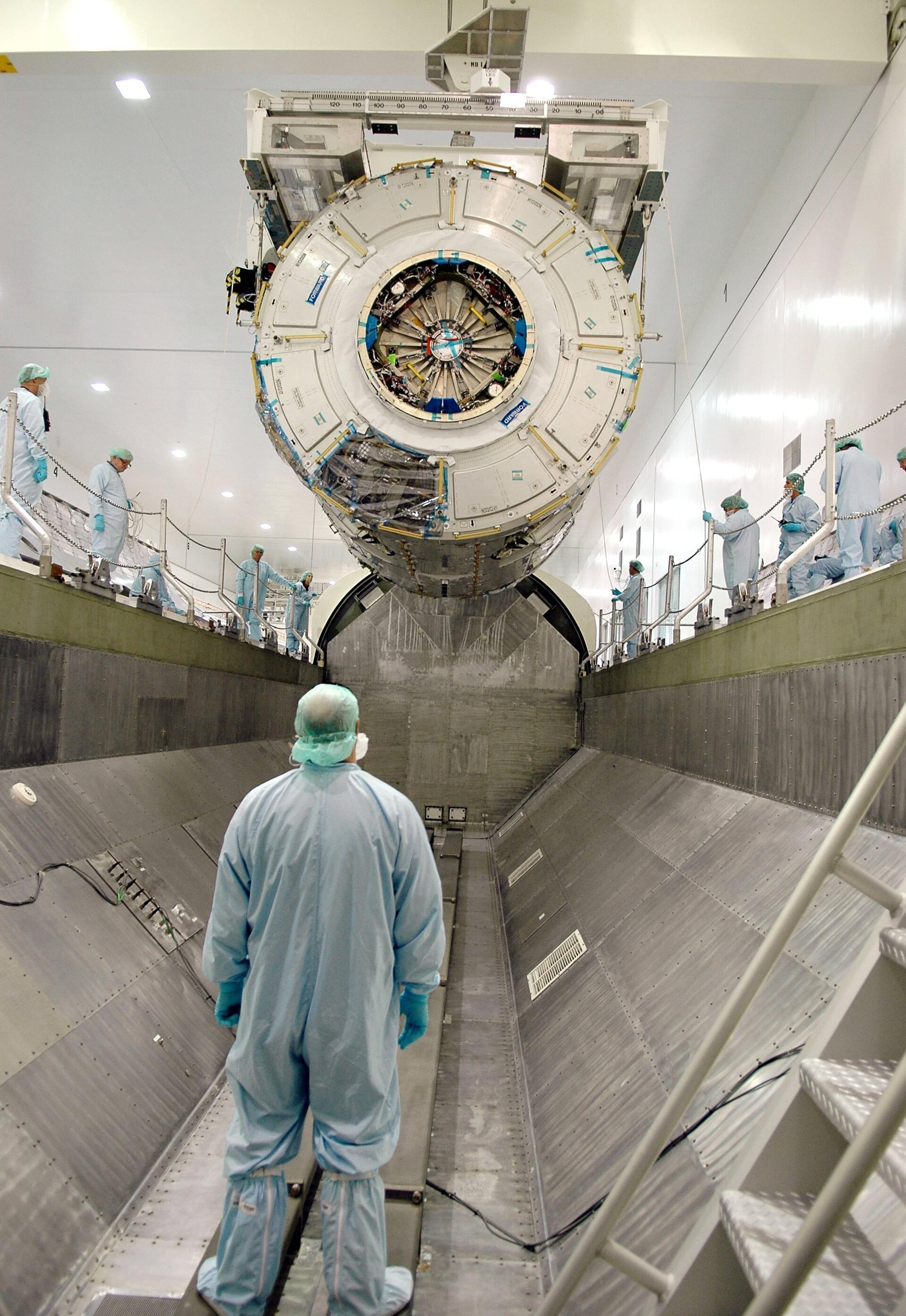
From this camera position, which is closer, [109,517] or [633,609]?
[109,517]

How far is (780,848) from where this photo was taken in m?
3.52

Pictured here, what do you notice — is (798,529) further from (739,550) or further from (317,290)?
(317,290)

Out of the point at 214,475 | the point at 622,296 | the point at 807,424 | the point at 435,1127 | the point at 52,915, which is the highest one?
the point at 214,475

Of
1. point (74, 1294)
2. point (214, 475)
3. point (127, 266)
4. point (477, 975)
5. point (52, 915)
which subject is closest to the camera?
point (74, 1294)

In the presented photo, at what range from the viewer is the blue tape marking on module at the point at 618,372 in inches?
178

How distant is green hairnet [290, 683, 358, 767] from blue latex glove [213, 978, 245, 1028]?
2.29 ft

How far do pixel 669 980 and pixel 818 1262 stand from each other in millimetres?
1881

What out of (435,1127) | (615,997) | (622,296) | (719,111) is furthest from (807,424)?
(435,1127)

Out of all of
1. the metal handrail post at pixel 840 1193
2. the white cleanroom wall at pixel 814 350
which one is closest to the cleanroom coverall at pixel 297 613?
the white cleanroom wall at pixel 814 350

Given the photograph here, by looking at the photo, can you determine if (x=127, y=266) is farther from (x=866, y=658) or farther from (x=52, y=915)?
(x=866, y=658)

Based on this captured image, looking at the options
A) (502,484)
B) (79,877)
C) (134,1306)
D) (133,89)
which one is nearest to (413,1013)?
(134,1306)

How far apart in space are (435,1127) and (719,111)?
30.8 ft

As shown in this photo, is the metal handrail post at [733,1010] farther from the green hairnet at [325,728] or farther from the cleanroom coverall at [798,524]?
the cleanroom coverall at [798,524]

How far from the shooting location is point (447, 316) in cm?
455
